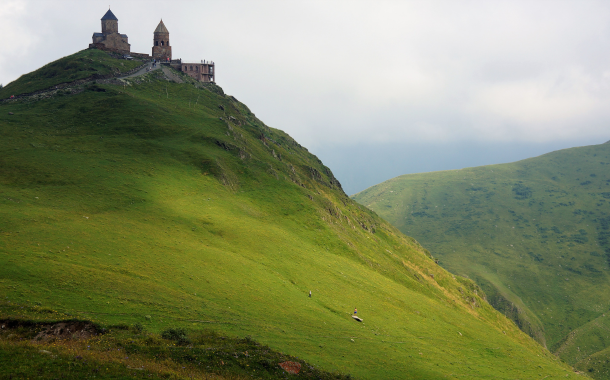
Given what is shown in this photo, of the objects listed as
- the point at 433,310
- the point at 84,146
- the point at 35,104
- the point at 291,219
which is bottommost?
the point at 433,310

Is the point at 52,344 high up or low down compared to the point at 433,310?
up

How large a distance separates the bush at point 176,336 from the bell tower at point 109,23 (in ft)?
491

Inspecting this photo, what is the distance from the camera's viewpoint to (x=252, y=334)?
149 feet

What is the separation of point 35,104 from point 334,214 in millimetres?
83569

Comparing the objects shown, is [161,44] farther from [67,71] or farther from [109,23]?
[67,71]

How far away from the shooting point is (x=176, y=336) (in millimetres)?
38812

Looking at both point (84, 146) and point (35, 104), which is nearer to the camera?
point (84, 146)

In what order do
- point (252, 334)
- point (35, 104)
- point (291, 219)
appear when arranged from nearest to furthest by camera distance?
point (252, 334)
point (291, 219)
point (35, 104)

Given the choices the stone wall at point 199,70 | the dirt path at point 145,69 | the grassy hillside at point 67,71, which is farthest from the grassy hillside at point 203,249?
the stone wall at point 199,70

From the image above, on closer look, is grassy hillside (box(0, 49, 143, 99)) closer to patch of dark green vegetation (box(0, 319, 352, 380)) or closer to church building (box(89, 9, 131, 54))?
church building (box(89, 9, 131, 54))

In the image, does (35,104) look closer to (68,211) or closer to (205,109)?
(205,109)

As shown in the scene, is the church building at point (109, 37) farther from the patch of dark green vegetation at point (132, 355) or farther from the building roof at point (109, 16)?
the patch of dark green vegetation at point (132, 355)

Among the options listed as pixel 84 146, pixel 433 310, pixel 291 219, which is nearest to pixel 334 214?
pixel 291 219

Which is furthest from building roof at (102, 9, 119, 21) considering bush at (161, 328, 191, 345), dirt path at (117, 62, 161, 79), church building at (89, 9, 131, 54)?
bush at (161, 328, 191, 345)
